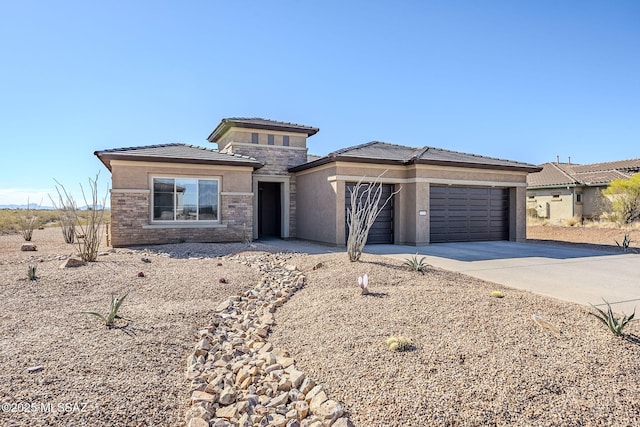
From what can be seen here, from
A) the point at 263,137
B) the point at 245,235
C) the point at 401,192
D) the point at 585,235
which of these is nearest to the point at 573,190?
the point at 585,235

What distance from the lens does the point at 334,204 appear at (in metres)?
13.5

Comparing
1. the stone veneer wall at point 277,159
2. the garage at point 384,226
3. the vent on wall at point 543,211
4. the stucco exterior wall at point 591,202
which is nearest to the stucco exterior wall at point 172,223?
the stone veneer wall at point 277,159

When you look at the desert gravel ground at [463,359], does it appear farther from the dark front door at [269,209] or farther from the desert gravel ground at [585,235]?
the desert gravel ground at [585,235]

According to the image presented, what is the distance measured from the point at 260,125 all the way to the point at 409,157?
6701mm

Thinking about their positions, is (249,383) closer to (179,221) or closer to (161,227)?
(161,227)

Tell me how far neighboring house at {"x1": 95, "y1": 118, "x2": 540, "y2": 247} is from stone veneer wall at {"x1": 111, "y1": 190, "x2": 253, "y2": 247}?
1.3 inches

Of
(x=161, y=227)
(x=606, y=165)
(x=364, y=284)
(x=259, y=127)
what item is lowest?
(x=364, y=284)

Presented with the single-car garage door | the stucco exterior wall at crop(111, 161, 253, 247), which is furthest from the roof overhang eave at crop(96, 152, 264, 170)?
the single-car garage door

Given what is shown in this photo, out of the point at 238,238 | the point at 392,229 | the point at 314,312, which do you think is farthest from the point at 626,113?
the point at 314,312

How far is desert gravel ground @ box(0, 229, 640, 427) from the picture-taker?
2.93 meters

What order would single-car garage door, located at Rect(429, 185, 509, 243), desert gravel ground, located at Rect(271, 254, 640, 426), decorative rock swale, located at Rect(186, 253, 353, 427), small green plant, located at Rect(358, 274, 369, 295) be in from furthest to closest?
single-car garage door, located at Rect(429, 185, 509, 243) → small green plant, located at Rect(358, 274, 369, 295) → decorative rock swale, located at Rect(186, 253, 353, 427) → desert gravel ground, located at Rect(271, 254, 640, 426)

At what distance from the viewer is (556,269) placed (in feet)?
29.6

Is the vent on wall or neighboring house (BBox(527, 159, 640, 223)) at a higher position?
neighboring house (BBox(527, 159, 640, 223))

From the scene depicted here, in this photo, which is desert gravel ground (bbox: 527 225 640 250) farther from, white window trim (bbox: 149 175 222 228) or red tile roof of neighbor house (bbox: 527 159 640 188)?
white window trim (bbox: 149 175 222 228)
